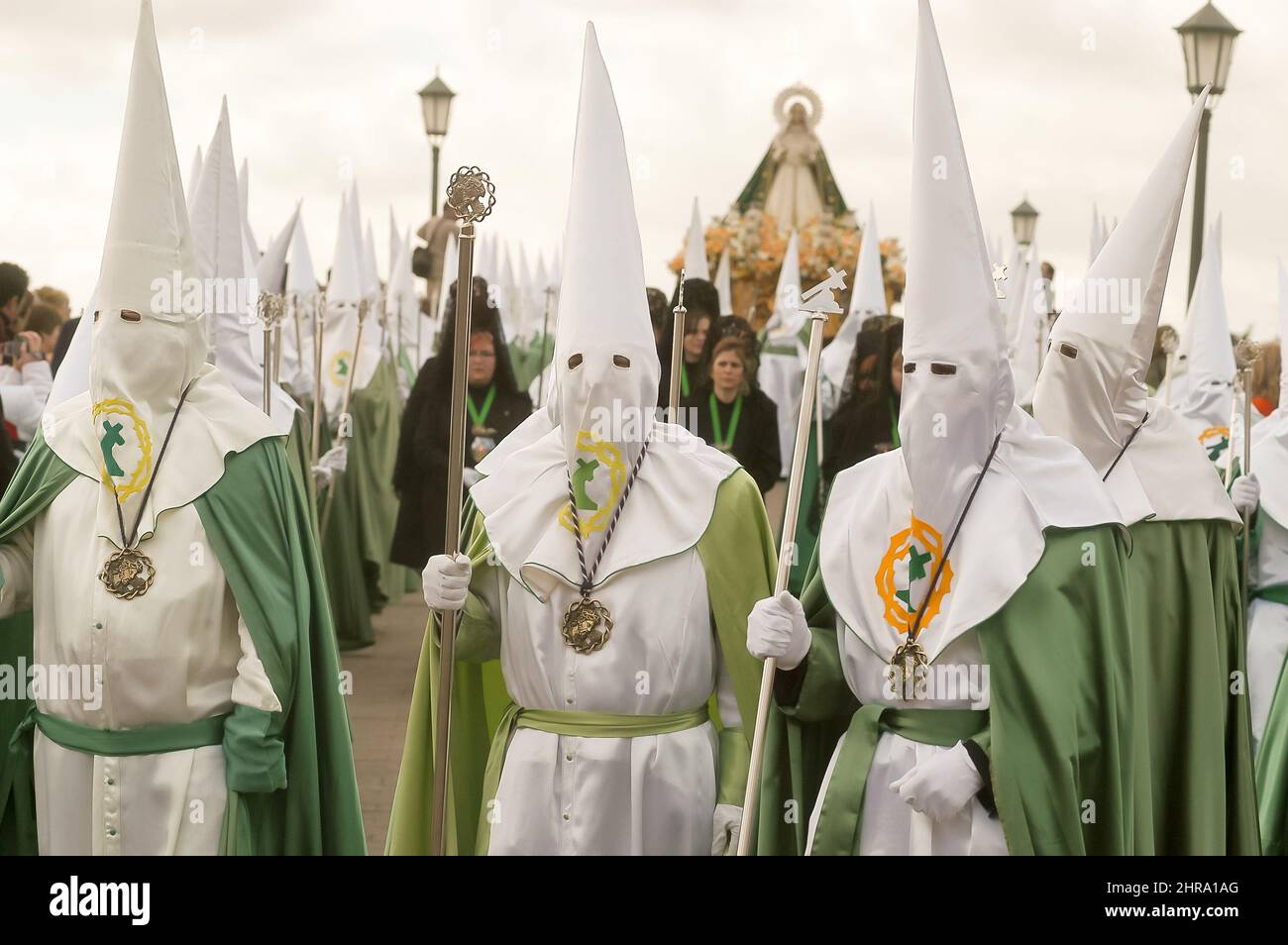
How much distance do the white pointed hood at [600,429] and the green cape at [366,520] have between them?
7611 mm

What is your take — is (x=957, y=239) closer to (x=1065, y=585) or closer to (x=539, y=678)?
(x=1065, y=585)

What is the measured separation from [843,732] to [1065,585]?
783mm

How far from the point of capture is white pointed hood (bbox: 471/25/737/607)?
507 centimetres

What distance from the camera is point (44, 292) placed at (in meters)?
9.67

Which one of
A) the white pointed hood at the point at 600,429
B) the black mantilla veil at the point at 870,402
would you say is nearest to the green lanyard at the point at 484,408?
the black mantilla veil at the point at 870,402

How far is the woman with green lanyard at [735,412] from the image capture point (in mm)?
10367

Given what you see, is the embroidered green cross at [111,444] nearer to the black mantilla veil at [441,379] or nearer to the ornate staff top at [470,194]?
the ornate staff top at [470,194]

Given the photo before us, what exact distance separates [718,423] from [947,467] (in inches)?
225

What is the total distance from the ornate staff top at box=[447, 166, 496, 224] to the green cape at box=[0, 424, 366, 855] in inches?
37.5

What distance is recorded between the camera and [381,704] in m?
10.7

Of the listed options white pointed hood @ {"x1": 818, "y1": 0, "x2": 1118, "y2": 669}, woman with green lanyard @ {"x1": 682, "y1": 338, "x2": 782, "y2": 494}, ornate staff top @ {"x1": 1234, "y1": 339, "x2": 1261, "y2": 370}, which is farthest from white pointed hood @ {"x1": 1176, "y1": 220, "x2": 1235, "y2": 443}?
white pointed hood @ {"x1": 818, "y1": 0, "x2": 1118, "y2": 669}

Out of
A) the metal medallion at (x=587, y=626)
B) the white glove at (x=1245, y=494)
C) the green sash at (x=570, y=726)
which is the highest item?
the white glove at (x=1245, y=494)
